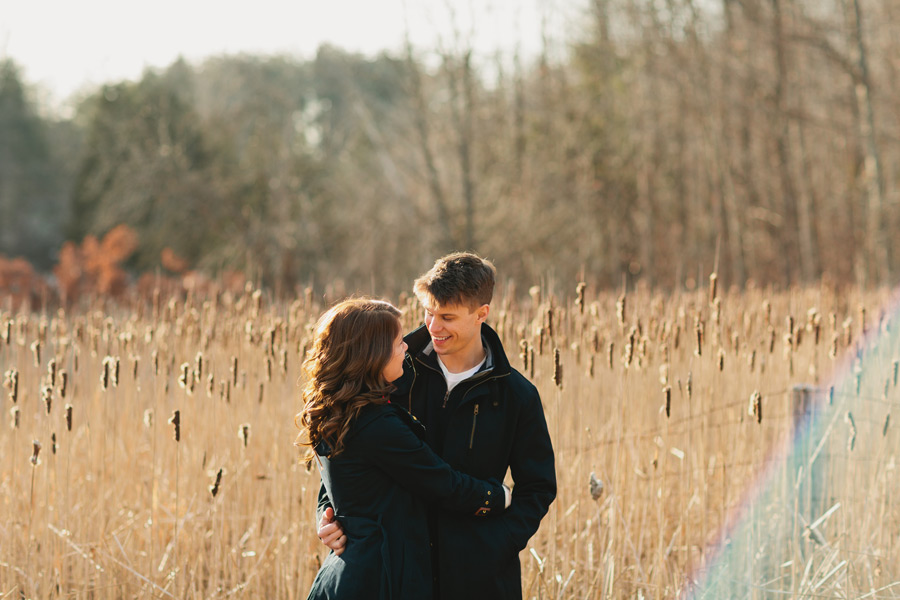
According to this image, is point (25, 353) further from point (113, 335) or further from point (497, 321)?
point (497, 321)

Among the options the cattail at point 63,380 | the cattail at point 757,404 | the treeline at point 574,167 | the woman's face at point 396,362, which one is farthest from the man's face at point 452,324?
the treeline at point 574,167

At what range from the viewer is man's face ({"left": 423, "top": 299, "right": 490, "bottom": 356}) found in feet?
6.19

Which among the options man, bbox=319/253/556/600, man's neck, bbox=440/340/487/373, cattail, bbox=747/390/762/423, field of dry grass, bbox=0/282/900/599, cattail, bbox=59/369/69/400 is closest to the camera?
man, bbox=319/253/556/600

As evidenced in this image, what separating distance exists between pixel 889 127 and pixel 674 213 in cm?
391

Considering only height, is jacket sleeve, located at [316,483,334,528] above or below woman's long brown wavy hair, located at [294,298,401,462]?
below

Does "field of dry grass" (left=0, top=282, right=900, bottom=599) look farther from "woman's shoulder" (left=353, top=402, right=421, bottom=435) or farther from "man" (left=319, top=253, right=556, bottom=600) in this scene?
"woman's shoulder" (left=353, top=402, right=421, bottom=435)

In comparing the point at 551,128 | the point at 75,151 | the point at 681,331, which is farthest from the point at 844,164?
the point at 75,151

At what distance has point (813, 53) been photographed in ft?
43.0

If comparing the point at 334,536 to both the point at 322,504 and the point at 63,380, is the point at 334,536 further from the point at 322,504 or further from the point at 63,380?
the point at 63,380

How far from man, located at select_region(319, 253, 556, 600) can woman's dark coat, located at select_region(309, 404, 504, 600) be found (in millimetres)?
65

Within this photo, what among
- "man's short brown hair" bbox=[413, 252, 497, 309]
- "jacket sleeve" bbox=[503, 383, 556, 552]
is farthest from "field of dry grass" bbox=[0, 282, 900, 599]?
"man's short brown hair" bbox=[413, 252, 497, 309]

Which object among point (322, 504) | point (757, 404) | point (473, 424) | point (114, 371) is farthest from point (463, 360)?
point (114, 371)

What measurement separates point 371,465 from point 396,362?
0.74 ft

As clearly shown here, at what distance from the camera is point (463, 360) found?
6.46 ft
